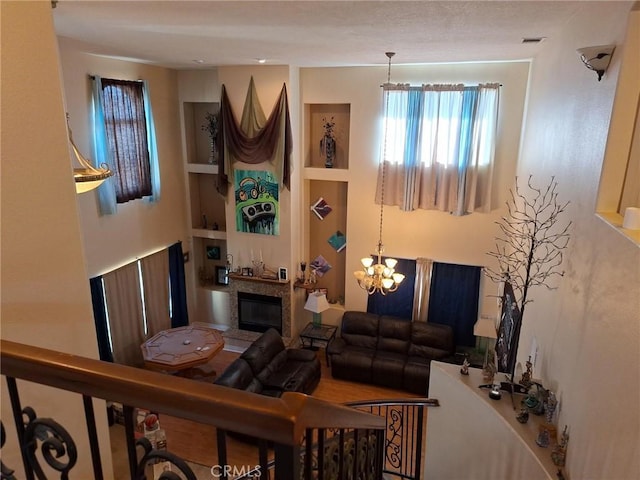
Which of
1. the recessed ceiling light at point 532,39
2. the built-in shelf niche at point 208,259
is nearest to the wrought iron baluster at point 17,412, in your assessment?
the recessed ceiling light at point 532,39

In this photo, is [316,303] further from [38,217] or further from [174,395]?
[174,395]

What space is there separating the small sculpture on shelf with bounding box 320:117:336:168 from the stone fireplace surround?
8.05 ft

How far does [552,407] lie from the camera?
347cm

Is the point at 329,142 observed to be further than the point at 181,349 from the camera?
Yes

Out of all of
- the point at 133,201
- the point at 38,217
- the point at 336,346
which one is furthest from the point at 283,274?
the point at 38,217

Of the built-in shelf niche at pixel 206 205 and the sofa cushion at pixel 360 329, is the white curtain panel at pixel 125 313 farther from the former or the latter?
the sofa cushion at pixel 360 329

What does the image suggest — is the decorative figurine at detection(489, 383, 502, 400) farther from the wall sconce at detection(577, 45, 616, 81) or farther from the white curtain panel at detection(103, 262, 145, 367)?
the white curtain panel at detection(103, 262, 145, 367)

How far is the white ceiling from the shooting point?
3.30 metres

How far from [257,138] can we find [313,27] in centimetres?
396

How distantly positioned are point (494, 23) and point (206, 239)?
7.25 m

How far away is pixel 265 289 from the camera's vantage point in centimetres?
855

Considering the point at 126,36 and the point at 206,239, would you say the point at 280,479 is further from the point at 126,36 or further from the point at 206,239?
the point at 206,239

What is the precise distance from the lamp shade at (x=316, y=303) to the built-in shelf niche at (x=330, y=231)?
31.2 inches

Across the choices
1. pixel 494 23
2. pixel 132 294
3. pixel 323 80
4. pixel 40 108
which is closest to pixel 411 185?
pixel 323 80
